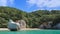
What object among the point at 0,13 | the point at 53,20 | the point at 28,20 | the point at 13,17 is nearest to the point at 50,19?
the point at 53,20

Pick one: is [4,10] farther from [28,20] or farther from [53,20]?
[53,20]

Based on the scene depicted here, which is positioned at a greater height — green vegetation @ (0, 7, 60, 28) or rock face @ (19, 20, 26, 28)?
green vegetation @ (0, 7, 60, 28)

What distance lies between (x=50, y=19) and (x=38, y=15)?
1074 cm

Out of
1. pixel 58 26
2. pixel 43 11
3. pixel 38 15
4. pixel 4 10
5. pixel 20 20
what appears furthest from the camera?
pixel 43 11

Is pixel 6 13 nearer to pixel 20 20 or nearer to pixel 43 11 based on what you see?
pixel 20 20

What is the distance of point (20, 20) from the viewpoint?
61.6 m

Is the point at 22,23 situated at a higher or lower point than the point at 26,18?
lower

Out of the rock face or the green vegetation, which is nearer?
the rock face

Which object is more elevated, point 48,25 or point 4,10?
point 4,10

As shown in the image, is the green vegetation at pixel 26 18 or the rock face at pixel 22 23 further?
the green vegetation at pixel 26 18

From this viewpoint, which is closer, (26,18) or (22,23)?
(22,23)

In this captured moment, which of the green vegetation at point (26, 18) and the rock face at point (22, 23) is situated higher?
the green vegetation at point (26, 18)

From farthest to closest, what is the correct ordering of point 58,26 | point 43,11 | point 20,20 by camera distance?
point 43,11
point 58,26
point 20,20

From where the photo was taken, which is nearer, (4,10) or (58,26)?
(58,26)
